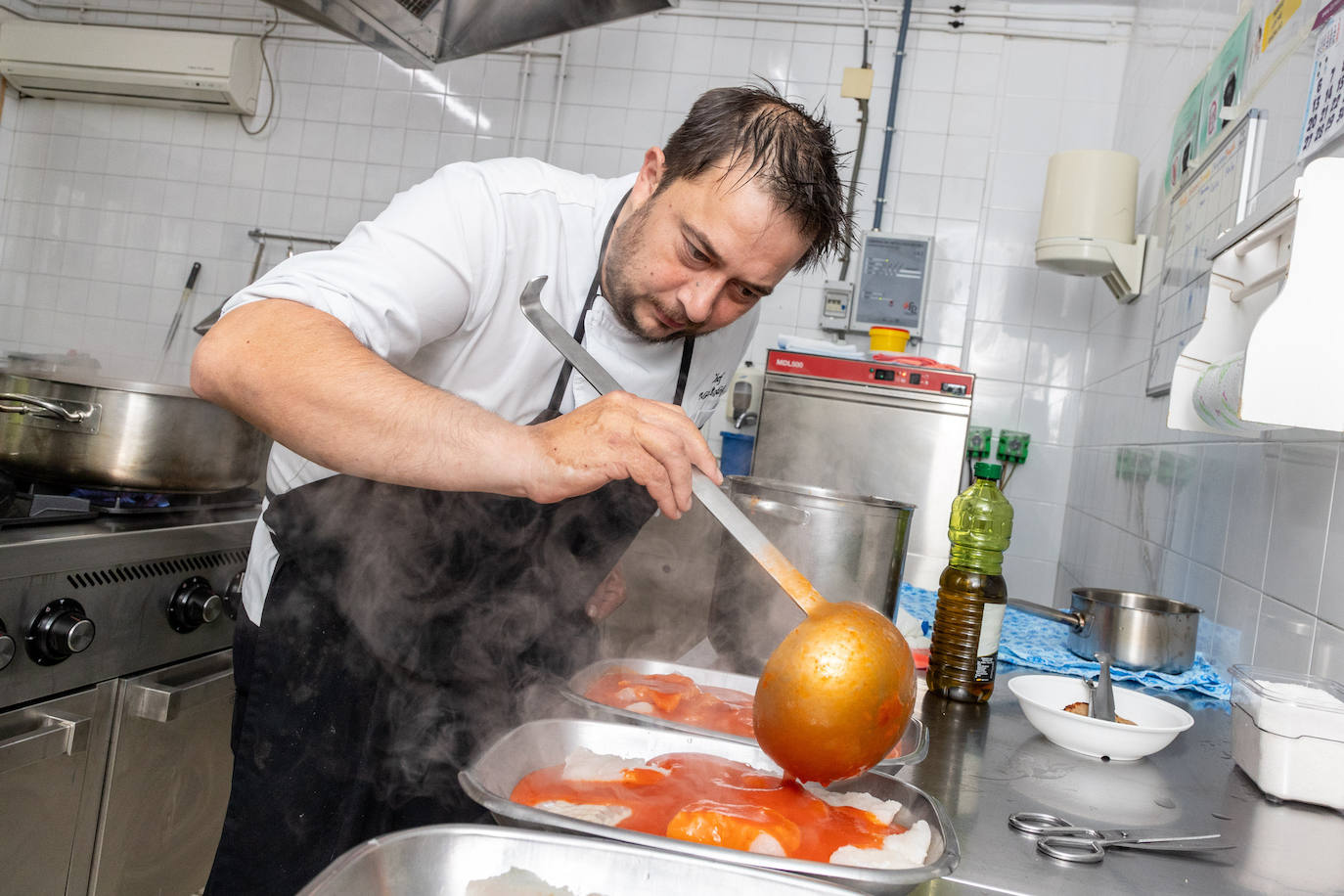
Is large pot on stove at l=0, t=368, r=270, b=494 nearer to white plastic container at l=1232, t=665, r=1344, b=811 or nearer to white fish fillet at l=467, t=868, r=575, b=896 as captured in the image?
white fish fillet at l=467, t=868, r=575, b=896

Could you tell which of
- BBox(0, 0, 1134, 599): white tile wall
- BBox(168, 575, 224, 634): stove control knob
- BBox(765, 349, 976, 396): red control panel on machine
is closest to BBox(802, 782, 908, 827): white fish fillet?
BBox(168, 575, 224, 634): stove control knob

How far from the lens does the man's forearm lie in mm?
971

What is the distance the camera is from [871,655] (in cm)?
88

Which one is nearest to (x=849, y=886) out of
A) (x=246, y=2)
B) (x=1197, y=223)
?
(x=1197, y=223)

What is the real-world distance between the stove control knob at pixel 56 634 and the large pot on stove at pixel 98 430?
27 cm

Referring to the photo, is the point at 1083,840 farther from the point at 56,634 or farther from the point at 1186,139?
the point at 1186,139

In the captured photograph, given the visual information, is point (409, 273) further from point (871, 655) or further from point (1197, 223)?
point (1197, 223)

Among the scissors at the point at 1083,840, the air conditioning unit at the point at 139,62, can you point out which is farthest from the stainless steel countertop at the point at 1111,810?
the air conditioning unit at the point at 139,62

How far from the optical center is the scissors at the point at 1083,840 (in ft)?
2.82

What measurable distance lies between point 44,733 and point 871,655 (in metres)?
1.49

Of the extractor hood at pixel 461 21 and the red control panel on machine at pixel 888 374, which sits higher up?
the extractor hood at pixel 461 21

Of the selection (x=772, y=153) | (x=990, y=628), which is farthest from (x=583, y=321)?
(x=990, y=628)

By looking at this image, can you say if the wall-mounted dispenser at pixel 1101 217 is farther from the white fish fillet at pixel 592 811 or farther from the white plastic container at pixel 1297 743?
the white fish fillet at pixel 592 811

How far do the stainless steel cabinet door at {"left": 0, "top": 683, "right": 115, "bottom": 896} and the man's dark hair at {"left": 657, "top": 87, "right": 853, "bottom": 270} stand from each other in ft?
4.57
